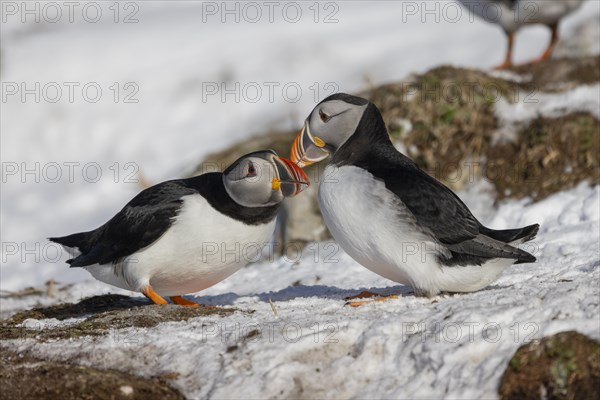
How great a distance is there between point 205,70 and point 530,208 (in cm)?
941

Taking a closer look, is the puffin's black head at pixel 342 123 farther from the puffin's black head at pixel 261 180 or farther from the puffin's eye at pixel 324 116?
the puffin's black head at pixel 261 180

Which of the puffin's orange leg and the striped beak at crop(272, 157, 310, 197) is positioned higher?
the striped beak at crop(272, 157, 310, 197)

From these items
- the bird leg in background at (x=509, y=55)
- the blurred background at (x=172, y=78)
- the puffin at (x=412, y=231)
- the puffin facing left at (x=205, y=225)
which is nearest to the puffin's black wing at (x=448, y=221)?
the puffin at (x=412, y=231)

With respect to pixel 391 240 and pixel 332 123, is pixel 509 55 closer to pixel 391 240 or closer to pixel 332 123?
pixel 332 123

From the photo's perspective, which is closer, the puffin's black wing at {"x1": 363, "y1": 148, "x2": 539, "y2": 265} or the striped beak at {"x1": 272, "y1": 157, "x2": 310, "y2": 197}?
the puffin's black wing at {"x1": 363, "y1": 148, "x2": 539, "y2": 265}

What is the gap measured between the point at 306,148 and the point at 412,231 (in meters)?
1.29

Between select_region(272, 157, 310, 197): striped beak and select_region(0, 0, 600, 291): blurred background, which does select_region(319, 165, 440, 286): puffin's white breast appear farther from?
select_region(0, 0, 600, 291): blurred background

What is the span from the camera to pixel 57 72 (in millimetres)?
19000

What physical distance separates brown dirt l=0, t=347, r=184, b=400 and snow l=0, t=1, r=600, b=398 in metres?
0.15

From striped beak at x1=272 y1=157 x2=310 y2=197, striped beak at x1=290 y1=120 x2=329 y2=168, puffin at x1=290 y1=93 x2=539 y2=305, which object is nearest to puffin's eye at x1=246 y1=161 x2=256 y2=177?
striped beak at x1=272 y1=157 x2=310 y2=197

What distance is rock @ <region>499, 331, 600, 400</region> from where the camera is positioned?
5.08 meters

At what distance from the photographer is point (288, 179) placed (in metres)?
7.55

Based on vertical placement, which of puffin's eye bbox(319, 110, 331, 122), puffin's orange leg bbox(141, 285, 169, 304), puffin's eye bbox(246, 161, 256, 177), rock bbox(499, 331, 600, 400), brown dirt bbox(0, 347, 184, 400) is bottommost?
puffin's orange leg bbox(141, 285, 169, 304)

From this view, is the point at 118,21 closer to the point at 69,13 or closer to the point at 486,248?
the point at 69,13
